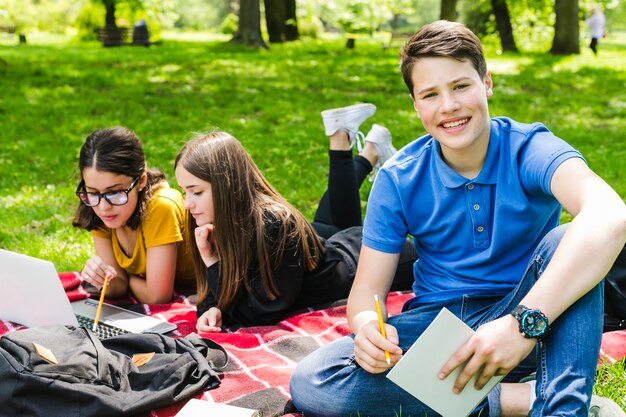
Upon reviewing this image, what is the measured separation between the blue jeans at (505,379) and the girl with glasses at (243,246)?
0.85 meters

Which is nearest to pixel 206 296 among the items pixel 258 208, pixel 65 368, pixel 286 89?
pixel 258 208

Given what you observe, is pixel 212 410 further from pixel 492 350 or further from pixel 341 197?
pixel 341 197

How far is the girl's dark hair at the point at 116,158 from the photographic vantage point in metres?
3.63

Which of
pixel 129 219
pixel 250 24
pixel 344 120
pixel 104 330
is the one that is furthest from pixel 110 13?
pixel 104 330

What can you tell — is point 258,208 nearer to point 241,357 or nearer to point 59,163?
point 241,357

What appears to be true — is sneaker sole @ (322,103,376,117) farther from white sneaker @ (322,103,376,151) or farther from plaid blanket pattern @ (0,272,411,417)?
plaid blanket pattern @ (0,272,411,417)

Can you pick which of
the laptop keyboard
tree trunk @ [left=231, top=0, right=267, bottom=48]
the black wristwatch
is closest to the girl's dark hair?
the laptop keyboard

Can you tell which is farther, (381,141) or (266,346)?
(381,141)

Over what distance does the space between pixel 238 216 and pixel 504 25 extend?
59.5ft

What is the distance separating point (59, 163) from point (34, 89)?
369 cm

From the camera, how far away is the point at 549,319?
2.18 metres

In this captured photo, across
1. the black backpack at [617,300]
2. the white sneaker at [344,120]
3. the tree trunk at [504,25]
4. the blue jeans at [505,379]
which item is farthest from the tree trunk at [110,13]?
the blue jeans at [505,379]

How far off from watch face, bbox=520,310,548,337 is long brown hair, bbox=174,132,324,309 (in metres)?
1.57

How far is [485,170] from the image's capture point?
8.69 ft
